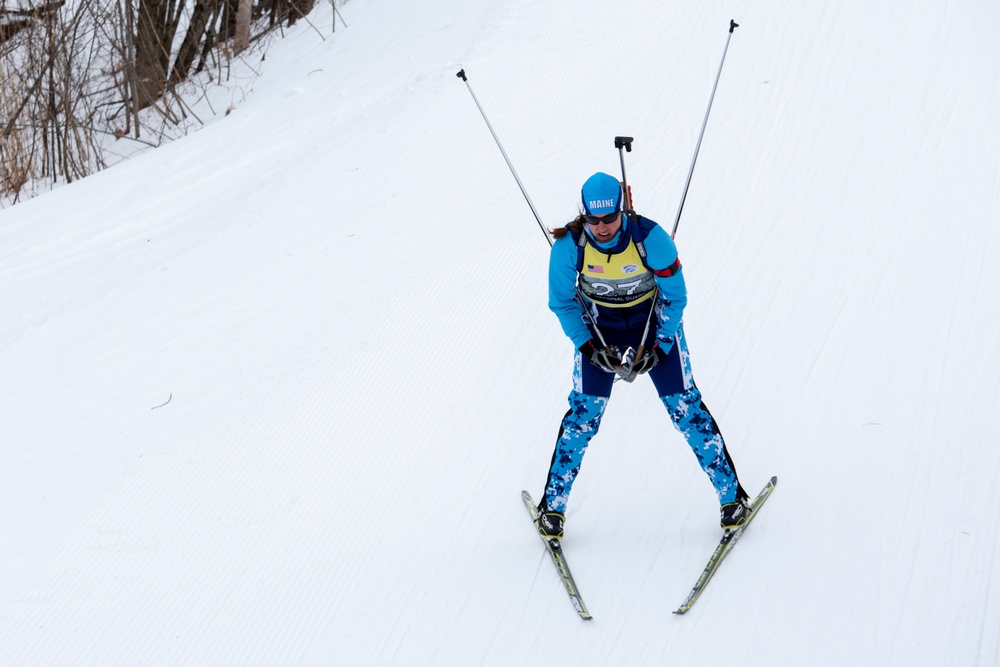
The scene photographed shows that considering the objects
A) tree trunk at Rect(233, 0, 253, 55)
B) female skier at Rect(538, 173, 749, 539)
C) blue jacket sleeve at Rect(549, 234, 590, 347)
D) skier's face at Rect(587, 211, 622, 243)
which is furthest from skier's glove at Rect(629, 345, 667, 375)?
tree trunk at Rect(233, 0, 253, 55)

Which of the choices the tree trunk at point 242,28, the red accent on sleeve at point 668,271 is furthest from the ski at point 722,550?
the tree trunk at point 242,28

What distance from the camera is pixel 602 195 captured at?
3.17 m

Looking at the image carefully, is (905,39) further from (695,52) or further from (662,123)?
(662,123)

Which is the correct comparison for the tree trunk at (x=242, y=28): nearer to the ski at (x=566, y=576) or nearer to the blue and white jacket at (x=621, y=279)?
the ski at (x=566, y=576)

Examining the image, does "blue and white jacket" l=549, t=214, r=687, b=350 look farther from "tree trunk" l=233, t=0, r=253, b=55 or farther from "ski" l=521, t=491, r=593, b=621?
"tree trunk" l=233, t=0, r=253, b=55

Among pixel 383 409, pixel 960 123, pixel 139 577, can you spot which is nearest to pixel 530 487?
pixel 383 409

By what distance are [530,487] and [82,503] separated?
7.89 ft

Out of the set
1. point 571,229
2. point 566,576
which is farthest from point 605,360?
point 566,576

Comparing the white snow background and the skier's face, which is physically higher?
the skier's face

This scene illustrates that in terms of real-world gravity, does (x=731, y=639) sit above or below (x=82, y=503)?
below

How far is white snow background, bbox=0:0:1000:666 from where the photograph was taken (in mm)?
3793

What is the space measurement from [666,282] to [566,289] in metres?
0.38

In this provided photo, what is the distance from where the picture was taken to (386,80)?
9312mm

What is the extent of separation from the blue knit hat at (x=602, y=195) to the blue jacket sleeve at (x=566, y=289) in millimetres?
263
